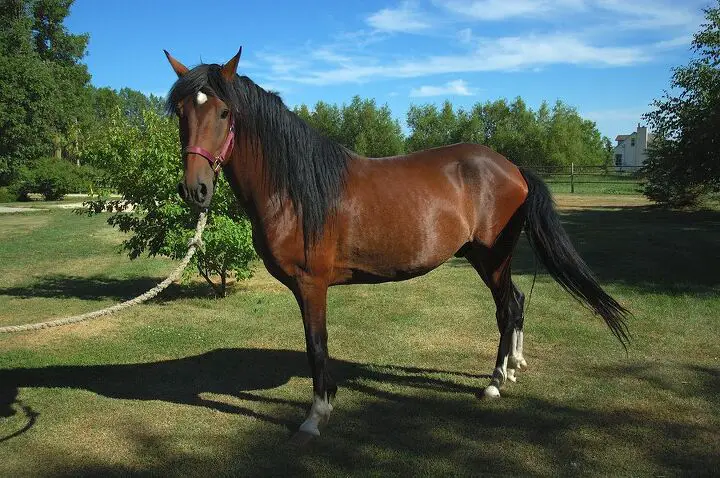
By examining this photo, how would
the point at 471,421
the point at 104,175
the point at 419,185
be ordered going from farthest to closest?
the point at 104,175 < the point at 419,185 < the point at 471,421

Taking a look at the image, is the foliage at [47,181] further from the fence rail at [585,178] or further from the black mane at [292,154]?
the black mane at [292,154]

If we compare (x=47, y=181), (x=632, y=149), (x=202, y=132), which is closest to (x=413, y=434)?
(x=202, y=132)

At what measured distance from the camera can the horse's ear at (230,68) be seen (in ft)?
11.3

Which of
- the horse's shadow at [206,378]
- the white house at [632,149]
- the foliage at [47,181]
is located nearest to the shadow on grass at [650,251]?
the horse's shadow at [206,378]

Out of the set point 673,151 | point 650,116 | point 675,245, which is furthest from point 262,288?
point 650,116

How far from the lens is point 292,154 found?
3773mm

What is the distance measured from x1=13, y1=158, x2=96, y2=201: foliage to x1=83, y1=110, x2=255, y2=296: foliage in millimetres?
26872

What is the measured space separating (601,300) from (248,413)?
2961 millimetres

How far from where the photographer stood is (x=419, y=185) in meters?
4.23

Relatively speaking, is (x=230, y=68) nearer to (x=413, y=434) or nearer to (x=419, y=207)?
(x=419, y=207)

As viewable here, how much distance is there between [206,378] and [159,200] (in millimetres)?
3953

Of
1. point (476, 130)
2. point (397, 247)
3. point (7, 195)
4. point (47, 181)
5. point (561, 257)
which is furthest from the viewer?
point (476, 130)

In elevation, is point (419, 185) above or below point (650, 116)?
below

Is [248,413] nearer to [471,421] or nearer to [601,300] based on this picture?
[471,421]
